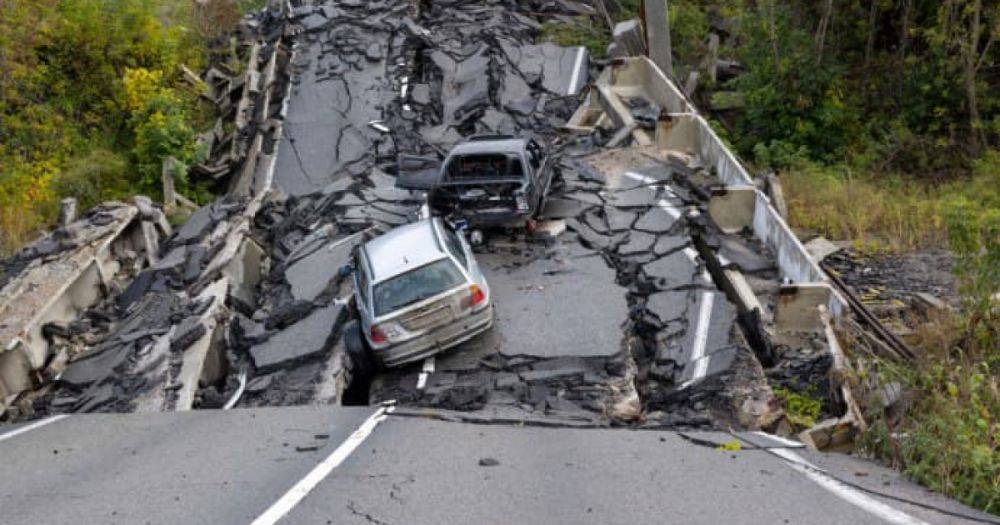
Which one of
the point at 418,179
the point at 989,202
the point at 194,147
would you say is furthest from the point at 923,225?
the point at 194,147

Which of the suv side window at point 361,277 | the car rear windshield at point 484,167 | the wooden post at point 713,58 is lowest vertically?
the suv side window at point 361,277

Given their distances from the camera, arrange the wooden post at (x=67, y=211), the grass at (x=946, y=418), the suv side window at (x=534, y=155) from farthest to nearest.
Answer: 1. the wooden post at (x=67, y=211)
2. the suv side window at (x=534, y=155)
3. the grass at (x=946, y=418)

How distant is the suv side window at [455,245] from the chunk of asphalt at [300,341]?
6.29 feet

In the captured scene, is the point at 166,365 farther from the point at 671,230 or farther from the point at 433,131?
the point at 433,131

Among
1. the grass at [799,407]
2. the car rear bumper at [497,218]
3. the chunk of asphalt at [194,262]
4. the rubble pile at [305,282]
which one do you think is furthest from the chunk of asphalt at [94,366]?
the grass at [799,407]

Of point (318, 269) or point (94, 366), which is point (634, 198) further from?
point (94, 366)

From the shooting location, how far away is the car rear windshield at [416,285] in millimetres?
11008

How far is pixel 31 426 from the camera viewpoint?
10375 mm

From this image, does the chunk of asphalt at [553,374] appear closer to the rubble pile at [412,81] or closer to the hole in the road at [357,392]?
the hole in the road at [357,392]

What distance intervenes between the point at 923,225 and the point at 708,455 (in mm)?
9710

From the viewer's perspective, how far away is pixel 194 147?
2005 centimetres

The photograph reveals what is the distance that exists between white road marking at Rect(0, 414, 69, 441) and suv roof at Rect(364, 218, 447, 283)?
420 centimetres

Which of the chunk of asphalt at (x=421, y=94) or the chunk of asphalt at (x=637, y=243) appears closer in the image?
the chunk of asphalt at (x=637, y=243)

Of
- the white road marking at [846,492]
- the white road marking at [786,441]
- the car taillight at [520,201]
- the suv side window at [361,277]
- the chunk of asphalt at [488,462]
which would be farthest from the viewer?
the car taillight at [520,201]
